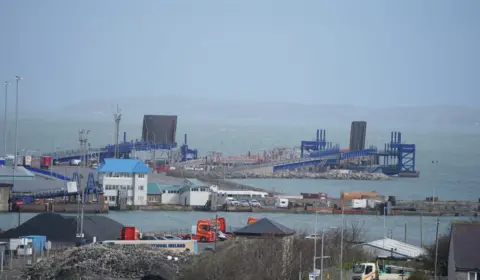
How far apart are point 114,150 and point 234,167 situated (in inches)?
158

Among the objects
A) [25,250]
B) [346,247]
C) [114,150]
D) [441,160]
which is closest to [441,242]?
[346,247]

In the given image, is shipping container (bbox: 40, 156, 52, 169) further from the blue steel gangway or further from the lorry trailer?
the lorry trailer

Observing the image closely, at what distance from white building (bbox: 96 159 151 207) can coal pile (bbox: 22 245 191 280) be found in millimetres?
8696

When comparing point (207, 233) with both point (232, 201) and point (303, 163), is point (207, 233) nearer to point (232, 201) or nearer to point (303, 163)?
point (232, 201)

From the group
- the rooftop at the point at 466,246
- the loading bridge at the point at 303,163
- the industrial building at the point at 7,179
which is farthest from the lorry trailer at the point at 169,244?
the loading bridge at the point at 303,163

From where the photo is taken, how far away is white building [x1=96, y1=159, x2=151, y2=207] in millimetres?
17500

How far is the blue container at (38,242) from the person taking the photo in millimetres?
9836

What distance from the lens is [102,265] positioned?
843 centimetres

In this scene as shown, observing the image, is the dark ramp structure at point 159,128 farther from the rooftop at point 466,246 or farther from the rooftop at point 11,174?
the rooftop at point 466,246

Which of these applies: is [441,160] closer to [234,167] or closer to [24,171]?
[234,167]

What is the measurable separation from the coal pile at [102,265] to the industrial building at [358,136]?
26.9m

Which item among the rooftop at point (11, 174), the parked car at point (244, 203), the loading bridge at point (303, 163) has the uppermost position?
the loading bridge at point (303, 163)

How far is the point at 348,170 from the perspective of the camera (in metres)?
33.0

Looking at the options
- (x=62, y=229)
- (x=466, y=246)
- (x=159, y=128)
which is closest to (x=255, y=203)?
(x=62, y=229)
